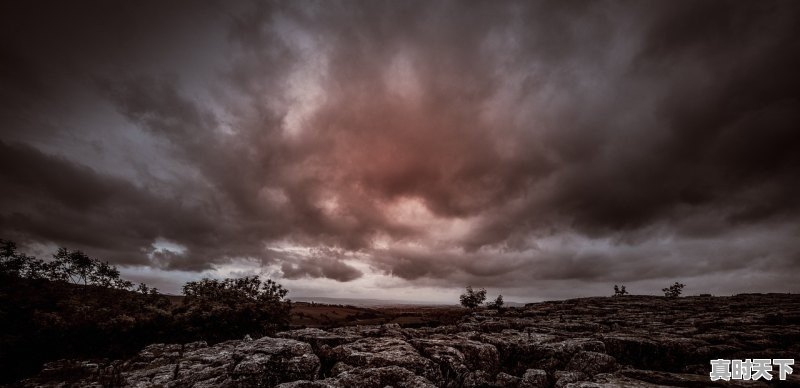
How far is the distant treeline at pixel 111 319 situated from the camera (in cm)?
2349

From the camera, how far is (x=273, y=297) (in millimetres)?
→ 39719

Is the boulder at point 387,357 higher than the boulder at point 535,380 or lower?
higher

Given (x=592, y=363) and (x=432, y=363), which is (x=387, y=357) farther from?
(x=592, y=363)

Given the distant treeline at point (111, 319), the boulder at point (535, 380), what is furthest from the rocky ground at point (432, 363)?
the distant treeline at point (111, 319)

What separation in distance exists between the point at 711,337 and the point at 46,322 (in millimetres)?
50339

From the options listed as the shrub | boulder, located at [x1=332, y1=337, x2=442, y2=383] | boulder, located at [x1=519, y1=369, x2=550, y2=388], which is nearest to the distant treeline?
the shrub

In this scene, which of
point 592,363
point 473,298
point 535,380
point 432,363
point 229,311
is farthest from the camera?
point 473,298

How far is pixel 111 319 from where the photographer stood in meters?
26.6

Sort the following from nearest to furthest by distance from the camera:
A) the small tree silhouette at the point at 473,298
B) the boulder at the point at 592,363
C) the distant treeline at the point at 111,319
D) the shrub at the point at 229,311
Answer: the boulder at the point at 592,363
the distant treeline at the point at 111,319
the shrub at the point at 229,311
the small tree silhouette at the point at 473,298

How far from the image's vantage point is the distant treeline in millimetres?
23489

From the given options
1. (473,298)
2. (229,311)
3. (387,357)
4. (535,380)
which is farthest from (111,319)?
(473,298)

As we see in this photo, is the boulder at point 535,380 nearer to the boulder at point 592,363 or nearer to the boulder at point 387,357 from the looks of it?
the boulder at point 592,363

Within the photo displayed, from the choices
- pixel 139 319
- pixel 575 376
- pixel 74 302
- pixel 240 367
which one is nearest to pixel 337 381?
pixel 240 367

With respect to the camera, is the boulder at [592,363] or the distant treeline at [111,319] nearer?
the boulder at [592,363]
